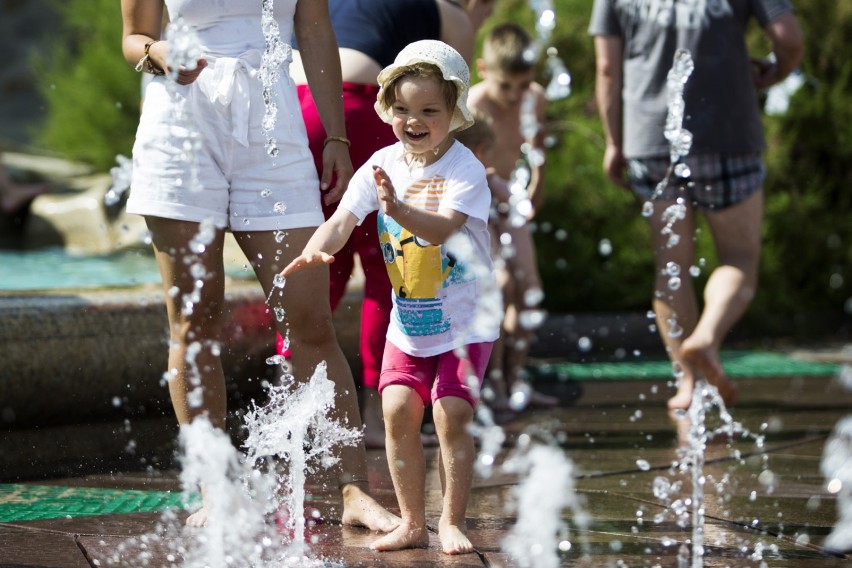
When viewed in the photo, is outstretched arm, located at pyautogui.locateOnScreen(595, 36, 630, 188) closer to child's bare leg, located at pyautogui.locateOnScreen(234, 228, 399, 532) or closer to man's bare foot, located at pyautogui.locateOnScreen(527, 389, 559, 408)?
man's bare foot, located at pyautogui.locateOnScreen(527, 389, 559, 408)

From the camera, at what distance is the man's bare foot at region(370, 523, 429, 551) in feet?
9.82

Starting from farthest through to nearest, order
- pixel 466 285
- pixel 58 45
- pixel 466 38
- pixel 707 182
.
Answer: pixel 58 45
pixel 707 182
pixel 466 38
pixel 466 285

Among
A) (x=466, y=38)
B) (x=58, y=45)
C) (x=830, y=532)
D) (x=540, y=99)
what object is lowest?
(x=830, y=532)

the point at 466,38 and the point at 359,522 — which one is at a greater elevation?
the point at 466,38

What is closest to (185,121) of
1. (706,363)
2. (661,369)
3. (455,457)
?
(455,457)

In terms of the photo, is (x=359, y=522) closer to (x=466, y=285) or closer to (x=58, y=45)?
(x=466, y=285)

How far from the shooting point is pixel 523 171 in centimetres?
612

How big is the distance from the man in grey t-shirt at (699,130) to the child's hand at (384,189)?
6.66 ft

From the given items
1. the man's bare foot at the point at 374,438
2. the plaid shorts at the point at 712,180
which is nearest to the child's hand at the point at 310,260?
the man's bare foot at the point at 374,438

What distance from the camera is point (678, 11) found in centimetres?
485

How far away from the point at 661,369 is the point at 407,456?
4.03m

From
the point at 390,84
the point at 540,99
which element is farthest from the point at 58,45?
the point at 390,84

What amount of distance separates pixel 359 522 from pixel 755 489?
49.8 inches

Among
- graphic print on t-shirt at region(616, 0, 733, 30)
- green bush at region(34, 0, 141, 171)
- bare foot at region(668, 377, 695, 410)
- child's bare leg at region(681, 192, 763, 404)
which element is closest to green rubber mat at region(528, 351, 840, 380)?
bare foot at region(668, 377, 695, 410)
